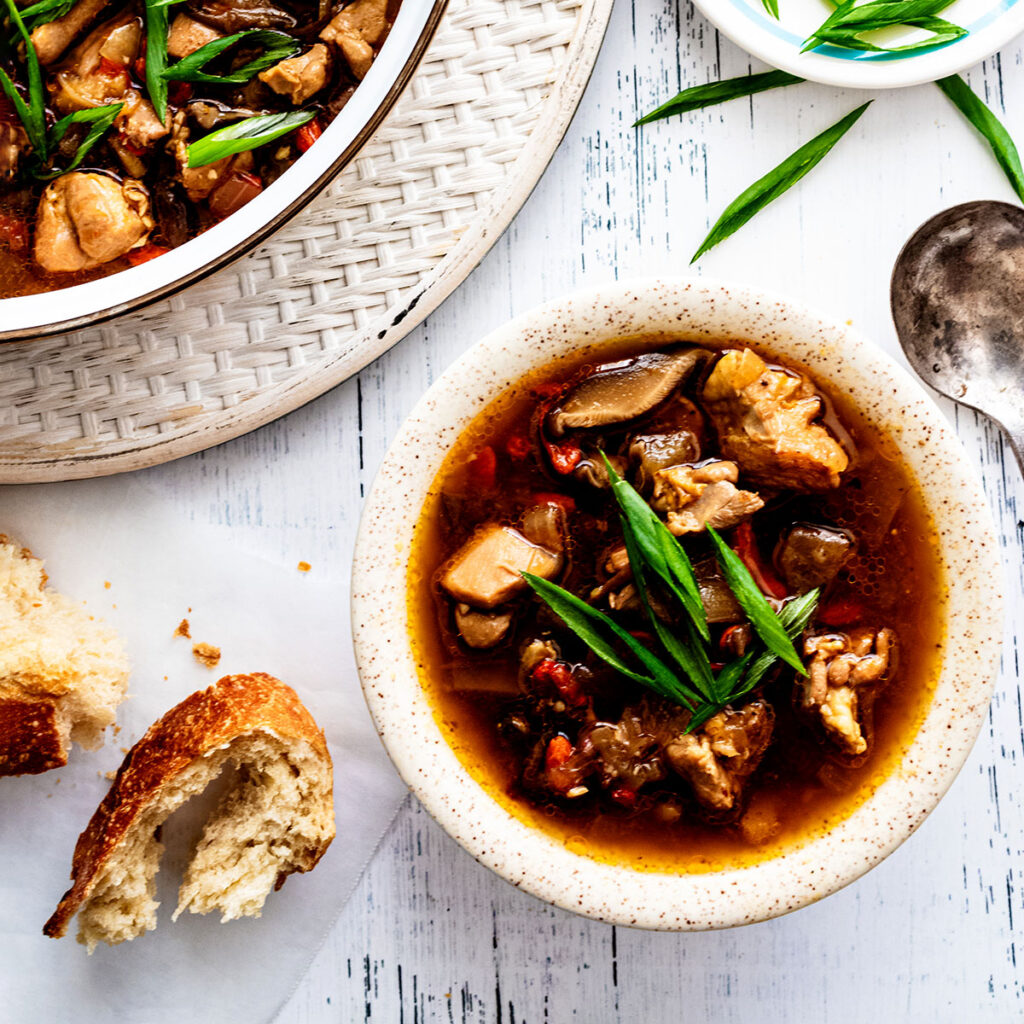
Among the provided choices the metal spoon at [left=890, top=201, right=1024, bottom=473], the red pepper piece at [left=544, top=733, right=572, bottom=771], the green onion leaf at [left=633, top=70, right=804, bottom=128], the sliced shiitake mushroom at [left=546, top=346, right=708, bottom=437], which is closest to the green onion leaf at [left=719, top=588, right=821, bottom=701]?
the red pepper piece at [left=544, top=733, right=572, bottom=771]

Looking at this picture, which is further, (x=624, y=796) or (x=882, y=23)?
(x=882, y=23)

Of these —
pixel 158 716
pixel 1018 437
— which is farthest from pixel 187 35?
pixel 1018 437

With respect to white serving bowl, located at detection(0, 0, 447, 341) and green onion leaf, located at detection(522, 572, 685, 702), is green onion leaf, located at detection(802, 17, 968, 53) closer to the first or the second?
white serving bowl, located at detection(0, 0, 447, 341)

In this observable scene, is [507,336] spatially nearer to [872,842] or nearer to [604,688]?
[604,688]

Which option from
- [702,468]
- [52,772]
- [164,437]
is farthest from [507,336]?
[52,772]

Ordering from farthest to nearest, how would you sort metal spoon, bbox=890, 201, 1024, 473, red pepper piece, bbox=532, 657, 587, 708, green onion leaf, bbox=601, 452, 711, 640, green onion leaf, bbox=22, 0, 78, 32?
metal spoon, bbox=890, 201, 1024, 473 → green onion leaf, bbox=22, 0, 78, 32 → red pepper piece, bbox=532, 657, 587, 708 → green onion leaf, bbox=601, 452, 711, 640

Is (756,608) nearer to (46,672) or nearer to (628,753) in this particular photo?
(628,753)
